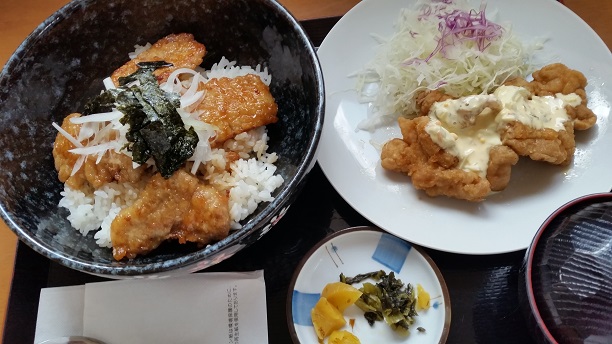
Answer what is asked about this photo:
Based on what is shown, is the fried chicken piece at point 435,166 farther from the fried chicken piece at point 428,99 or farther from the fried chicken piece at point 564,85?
the fried chicken piece at point 564,85

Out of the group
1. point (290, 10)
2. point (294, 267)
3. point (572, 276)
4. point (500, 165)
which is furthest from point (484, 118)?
point (290, 10)

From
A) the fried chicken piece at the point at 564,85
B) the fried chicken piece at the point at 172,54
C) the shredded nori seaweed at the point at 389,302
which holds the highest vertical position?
the fried chicken piece at the point at 172,54

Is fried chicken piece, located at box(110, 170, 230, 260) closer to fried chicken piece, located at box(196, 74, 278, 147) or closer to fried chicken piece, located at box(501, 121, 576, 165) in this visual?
fried chicken piece, located at box(196, 74, 278, 147)

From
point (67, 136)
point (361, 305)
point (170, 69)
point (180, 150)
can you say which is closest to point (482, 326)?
point (361, 305)

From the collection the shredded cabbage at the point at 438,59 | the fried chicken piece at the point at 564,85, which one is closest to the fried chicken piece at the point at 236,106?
the shredded cabbage at the point at 438,59

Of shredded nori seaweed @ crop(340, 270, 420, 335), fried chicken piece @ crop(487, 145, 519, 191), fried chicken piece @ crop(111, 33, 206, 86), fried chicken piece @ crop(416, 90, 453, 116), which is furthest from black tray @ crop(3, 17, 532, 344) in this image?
fried chicken piece @ crop(111, 33, 206, 86)

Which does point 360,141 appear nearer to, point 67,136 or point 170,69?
point 170,69

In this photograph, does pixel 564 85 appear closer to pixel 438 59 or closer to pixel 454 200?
pixel 438 59
